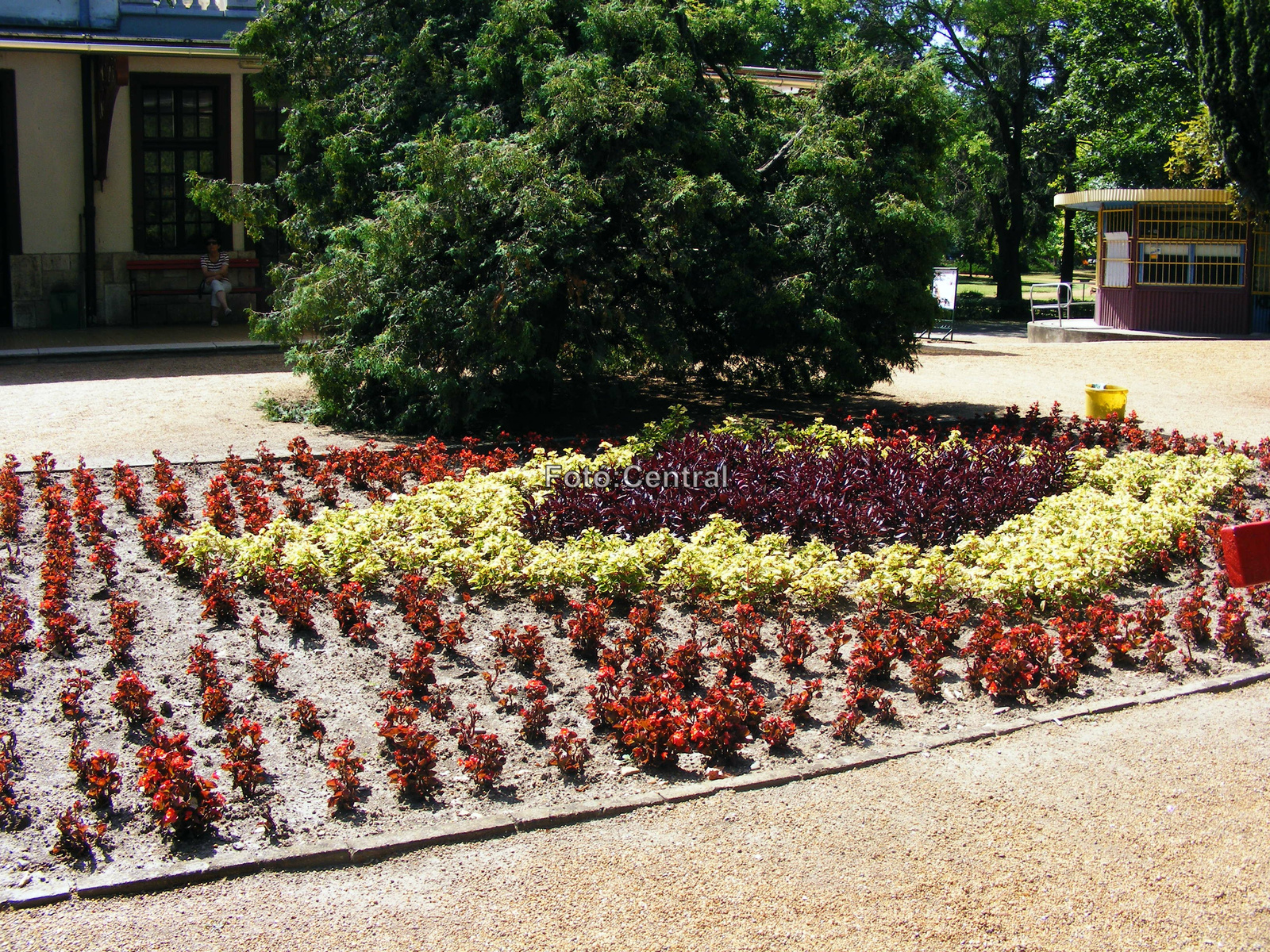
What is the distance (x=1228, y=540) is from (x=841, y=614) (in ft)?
9.47

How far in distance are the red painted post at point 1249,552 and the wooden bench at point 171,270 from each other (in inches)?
684

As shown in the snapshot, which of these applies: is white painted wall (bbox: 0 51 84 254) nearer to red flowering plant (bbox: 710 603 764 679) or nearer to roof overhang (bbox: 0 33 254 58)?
roof overhang (bbox: 0 33 254 58)

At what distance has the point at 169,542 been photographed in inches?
255

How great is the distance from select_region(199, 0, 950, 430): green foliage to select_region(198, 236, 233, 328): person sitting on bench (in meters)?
6.77

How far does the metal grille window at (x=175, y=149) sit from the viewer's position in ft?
60.5

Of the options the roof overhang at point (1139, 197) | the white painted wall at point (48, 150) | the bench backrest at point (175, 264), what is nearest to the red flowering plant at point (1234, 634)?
the bench backrest at point (175, 264)

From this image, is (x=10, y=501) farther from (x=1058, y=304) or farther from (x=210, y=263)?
(x=1058, y=304)

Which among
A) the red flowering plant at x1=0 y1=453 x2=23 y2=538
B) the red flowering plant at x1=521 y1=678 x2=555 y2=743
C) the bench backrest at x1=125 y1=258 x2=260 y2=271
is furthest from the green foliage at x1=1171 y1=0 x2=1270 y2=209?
the red flowering plant at x1=0 y1=453 x2=23 y2=538

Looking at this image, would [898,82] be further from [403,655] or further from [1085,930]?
[1085,930]

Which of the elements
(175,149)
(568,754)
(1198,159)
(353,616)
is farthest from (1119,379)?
(175,149)

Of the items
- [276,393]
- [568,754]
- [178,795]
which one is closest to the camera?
[178,795]

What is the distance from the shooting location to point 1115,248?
22.9 m

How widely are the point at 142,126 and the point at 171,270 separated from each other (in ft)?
7.18

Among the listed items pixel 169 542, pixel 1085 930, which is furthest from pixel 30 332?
pixel 1085 930
